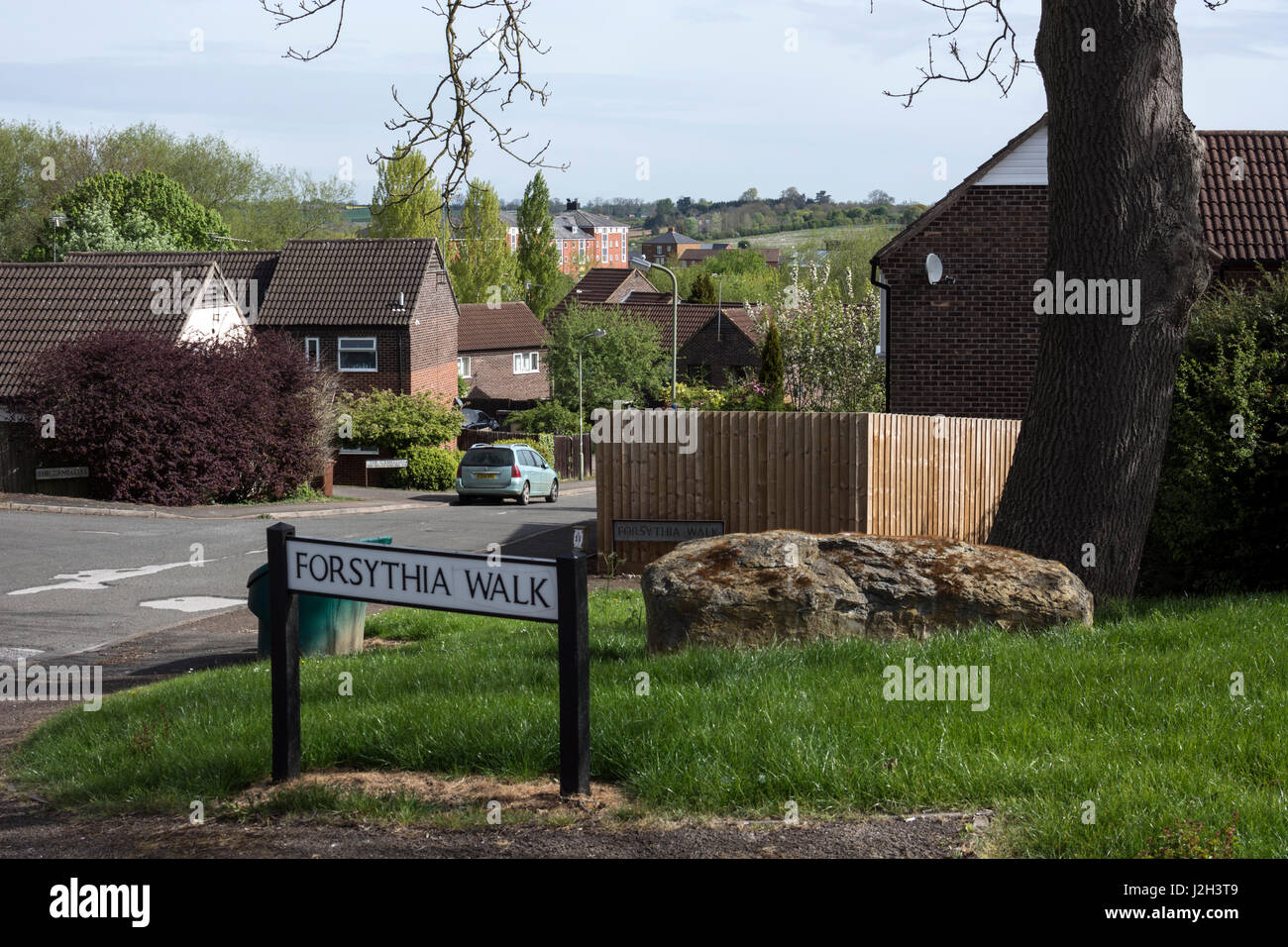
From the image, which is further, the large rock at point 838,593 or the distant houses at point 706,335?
the distant houses at point 706,335

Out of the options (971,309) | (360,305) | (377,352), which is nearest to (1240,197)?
(971,309)

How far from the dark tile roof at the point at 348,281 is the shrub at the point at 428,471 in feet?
19.0

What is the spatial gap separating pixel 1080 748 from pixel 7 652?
10.00 m

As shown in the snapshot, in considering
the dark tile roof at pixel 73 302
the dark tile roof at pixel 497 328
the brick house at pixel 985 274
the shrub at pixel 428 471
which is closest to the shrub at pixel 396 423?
the shrub at pixel 428 471

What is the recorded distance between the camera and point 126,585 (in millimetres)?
15727

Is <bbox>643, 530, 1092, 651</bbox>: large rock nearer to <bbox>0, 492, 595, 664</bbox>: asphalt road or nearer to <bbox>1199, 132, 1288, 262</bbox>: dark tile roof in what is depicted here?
<bbox>0, 492, 595, 664</bbox>: asphalt road

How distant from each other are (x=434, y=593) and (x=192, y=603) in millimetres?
10236

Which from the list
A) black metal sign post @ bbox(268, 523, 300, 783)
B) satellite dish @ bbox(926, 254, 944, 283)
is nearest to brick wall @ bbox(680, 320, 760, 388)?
satellite dish @ bbox(926, 254, 944, 283)

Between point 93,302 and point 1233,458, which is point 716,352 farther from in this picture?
point 1233,458

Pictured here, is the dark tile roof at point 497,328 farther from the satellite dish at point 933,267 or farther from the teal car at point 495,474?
the satellite dish at point 933,267

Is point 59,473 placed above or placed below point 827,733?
above

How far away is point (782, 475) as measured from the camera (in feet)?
54.0

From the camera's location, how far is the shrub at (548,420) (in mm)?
53031

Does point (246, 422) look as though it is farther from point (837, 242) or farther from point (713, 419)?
point (837, 242)
